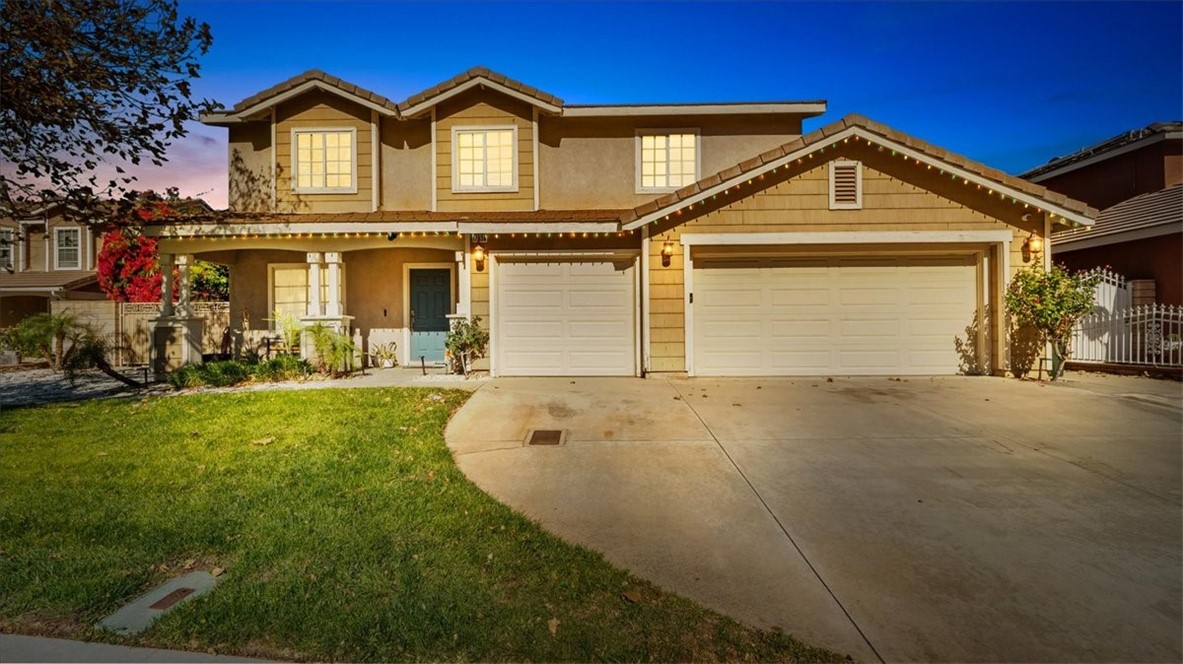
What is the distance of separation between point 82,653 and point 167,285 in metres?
10.5

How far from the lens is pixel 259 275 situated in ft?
39.0

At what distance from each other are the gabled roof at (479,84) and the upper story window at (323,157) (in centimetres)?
186

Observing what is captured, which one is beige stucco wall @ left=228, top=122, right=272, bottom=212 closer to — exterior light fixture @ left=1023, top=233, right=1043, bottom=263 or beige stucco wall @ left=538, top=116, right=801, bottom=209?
beige stucco wall @ left=538, top=116, right=801, bottom=209

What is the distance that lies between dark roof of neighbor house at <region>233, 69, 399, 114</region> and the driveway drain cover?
838 cm

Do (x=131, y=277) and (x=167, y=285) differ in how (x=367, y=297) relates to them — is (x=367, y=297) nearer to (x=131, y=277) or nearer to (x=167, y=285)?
(x=167, y=285)

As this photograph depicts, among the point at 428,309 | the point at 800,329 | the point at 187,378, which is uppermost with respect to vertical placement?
the point at 428,309

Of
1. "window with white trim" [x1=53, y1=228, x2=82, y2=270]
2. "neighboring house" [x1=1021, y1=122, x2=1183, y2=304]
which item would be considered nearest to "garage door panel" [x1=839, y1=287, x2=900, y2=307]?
"neighboring house" [x1=1021, y1=122, x2=1183, y2=304]

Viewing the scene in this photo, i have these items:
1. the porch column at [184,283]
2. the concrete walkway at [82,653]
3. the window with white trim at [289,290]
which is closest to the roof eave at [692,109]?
the window with white trim at [289,290]

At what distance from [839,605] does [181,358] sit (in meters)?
12.1

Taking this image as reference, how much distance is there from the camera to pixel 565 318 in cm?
1004

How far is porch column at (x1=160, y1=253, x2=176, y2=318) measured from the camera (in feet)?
34.0

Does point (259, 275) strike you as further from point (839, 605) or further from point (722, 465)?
point (839, 605)

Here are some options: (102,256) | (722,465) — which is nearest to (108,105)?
(722,465)

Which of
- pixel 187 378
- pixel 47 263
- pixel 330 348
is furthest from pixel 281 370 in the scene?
pixel 47 263
